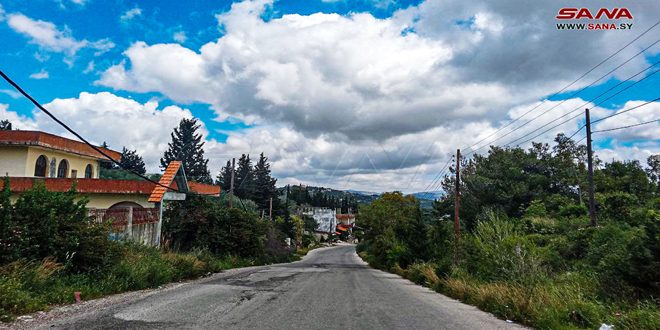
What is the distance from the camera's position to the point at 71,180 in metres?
19.4

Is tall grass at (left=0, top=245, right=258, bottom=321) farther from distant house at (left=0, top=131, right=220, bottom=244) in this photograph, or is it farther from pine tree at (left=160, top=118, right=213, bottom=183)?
pine tree at (left=160, top=118, right=213, bottom=183)

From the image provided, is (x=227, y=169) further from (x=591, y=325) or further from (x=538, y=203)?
(x=591, y=325)

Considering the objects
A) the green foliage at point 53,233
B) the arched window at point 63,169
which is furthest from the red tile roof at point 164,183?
the green foliage at point 53,233

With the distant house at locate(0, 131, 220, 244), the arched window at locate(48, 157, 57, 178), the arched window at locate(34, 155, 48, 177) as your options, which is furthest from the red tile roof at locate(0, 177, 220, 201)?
the arched window at locate(48, 157, 57, 178)

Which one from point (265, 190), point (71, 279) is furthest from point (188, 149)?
point (71, 279)

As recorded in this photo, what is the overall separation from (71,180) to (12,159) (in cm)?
490

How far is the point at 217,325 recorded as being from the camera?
6625mm

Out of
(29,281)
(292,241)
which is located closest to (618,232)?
(29,281)

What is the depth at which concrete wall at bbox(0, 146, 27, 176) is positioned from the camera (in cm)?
2136

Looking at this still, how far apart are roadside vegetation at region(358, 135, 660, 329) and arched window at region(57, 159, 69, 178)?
20804 millimetres

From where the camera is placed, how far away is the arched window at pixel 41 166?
22.1 meters

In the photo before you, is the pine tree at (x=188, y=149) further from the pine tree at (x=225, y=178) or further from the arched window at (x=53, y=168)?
the arched window at (x=53, y=168)

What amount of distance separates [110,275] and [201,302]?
3.19 metres

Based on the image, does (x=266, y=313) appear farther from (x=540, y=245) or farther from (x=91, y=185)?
(x=540, y=245)
